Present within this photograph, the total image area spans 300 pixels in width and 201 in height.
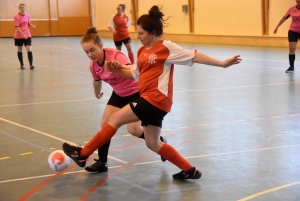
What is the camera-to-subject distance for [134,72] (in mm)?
4531

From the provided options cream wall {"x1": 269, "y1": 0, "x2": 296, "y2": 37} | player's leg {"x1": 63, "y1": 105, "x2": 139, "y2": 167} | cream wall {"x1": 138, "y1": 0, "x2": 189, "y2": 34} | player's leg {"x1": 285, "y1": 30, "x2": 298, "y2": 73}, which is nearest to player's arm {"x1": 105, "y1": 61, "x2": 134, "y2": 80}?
player's leg {"x1": 63, "y1": 105, "x2": 139, "y2": 167}

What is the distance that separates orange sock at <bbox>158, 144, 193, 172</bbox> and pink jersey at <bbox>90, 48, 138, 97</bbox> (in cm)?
72

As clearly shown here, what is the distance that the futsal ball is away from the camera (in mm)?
4574

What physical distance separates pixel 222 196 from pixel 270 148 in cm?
163

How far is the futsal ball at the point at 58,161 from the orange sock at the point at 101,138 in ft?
0.58

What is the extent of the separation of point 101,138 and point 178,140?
5.74 ft

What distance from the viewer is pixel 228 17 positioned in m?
22.3

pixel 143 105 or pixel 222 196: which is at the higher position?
pixel 143 105

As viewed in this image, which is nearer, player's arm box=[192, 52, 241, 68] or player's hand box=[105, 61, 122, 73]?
player's arm box=[192, 52, 241, 68]

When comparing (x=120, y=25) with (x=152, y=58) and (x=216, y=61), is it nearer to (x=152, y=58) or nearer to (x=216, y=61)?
(x=152, y=58)

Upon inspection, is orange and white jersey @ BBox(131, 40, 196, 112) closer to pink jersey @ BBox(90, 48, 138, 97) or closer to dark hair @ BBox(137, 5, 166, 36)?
dark hair @ BBox(137, 5, 166, 36)

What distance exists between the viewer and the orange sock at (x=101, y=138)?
445 centimetres

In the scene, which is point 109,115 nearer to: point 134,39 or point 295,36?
point 295,36

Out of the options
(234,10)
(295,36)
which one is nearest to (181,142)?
(295,36)
